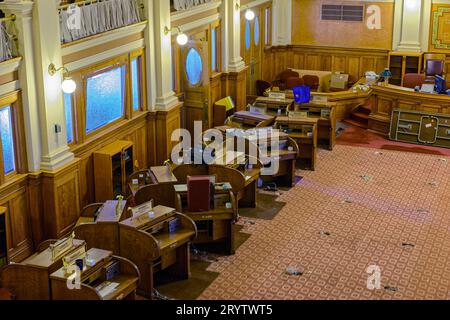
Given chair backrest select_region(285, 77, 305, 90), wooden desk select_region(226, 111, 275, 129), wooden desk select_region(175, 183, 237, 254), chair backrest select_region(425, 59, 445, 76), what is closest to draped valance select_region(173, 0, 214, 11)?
wooden desk select_region(226, 111, 275, 129)

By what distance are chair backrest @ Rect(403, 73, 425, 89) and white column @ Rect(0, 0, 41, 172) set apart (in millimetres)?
10883

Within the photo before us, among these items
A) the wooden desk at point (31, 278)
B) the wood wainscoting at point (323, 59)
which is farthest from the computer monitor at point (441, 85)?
the wooden desk at point (31, 278)

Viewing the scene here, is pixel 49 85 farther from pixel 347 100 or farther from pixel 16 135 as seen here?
pixel 347 100

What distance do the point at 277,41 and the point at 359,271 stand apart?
1177 centimetres

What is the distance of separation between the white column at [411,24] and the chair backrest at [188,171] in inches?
398

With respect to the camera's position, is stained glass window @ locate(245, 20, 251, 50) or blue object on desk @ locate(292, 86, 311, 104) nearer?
blue object on desk @ locate(292, 86, 311, 104)

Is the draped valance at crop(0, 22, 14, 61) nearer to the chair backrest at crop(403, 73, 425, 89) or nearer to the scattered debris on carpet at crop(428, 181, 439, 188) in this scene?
the scattered debris on carpet at crop(428, 181, 439, 188)

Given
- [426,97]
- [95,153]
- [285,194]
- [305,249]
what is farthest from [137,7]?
[426,97]

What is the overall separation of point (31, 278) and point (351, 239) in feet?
17.4

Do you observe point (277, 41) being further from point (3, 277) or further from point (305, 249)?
point (3, 277)

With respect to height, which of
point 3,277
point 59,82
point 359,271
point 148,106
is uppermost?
point 59,82

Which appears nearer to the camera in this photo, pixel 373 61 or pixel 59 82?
pixel 59 82

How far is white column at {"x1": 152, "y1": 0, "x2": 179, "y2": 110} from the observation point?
1341 centimetres

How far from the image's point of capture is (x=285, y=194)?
13.5m
